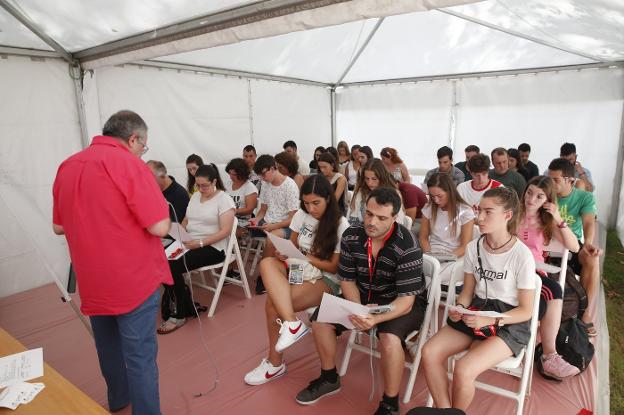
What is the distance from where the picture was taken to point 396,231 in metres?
2.07

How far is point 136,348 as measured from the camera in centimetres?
178

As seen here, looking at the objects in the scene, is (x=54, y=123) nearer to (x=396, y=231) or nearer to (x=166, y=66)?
(x=166, y=66)

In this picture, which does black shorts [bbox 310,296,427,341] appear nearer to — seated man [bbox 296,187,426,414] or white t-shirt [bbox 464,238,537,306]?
seated man [bbox 296,187,426,414]

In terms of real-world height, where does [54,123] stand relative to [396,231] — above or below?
above

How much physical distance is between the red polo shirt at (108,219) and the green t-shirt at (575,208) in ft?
9.35

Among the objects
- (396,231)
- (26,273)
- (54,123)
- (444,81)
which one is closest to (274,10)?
(396,231)

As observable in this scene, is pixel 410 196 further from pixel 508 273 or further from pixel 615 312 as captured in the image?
pixel 615 312

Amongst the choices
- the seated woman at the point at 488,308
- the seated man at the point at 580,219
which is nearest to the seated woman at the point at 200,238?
the seated woman at the point at 488,308

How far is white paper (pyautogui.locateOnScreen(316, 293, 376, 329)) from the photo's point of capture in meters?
1.86

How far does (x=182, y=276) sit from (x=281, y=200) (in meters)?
1.16

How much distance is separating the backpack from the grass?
0.24 m

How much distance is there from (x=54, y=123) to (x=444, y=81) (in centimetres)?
566

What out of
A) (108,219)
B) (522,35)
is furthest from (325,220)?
(522,35)

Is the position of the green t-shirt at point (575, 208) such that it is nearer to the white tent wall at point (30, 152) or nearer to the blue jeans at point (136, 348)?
the blue jeans at point (136, 348)
